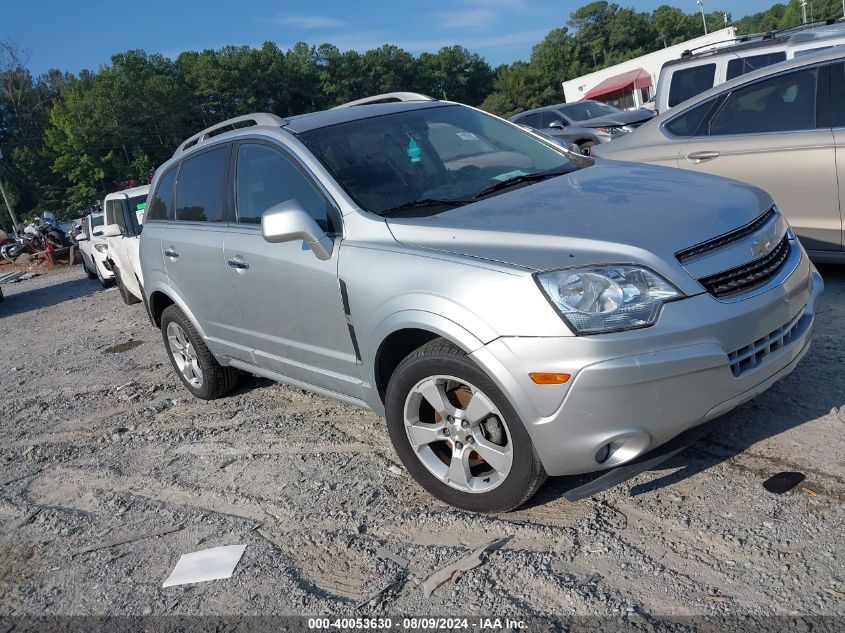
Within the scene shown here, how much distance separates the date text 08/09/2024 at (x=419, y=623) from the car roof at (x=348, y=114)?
2.56m

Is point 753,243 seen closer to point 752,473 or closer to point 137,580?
point 752,473

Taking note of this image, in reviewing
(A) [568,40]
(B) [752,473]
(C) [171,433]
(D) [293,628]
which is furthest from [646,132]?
(A) [568,40]

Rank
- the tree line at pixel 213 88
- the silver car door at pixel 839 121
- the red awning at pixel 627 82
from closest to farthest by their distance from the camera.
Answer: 1. the silver car door at pixel 839 121
2. the red awning at pixel 627 82
3. the tree line at pixel 213 88

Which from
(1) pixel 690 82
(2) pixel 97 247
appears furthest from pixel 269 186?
(2) pixel 97 247

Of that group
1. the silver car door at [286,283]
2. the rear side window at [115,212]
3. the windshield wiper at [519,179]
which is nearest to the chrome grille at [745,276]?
the windshield wiper at [519,179]

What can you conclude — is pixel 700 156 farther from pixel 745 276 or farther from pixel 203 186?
pixel 203 186

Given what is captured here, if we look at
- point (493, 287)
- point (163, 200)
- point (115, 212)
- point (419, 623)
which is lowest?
point (419, 623)

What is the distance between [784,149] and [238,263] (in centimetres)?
Result: 385

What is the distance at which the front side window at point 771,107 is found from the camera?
550 cm

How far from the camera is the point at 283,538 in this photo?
3482 millimetres

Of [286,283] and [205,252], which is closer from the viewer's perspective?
[286,283]

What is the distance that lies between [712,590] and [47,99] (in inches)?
3993

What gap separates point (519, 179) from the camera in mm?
3988

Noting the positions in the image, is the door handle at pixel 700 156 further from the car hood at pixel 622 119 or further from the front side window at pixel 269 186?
the car hood at pixel 622 119
